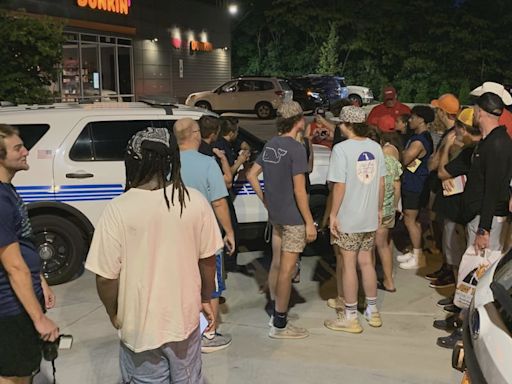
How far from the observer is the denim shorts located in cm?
272

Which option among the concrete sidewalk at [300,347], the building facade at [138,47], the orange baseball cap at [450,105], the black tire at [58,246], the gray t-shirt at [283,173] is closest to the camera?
the concrete sidewalk at [300,347]

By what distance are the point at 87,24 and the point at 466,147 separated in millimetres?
17711

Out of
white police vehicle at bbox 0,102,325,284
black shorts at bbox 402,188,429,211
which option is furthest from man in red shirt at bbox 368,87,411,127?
white police vehicle at bbox 0,102,325,284

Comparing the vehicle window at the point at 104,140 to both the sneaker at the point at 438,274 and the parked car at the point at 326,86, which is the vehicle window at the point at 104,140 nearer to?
the sneaker at the point at 438,274

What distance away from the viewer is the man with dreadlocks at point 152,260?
102 inches

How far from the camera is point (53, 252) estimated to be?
6254mm

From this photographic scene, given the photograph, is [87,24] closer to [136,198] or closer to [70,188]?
[70,188]

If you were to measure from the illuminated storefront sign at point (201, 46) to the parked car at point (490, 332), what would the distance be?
27401 millimetres

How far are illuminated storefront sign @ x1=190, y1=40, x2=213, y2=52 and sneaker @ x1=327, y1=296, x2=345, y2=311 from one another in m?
25.0

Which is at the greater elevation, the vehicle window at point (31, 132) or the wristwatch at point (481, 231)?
the vehicle window at point (31, 132)

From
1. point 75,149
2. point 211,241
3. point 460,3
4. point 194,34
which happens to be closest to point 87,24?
point 194,34

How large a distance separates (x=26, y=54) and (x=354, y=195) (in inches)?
333

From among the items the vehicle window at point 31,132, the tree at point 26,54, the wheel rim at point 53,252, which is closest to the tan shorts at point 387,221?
the wheel rim at point 53,252

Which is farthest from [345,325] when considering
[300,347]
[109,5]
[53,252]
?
[109,5]
